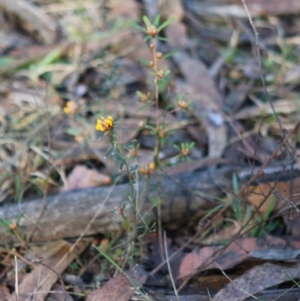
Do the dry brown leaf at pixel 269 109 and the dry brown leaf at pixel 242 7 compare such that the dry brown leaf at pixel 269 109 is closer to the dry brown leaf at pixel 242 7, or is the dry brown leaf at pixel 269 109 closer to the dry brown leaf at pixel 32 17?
the dry brown leaf at pixel 242 7

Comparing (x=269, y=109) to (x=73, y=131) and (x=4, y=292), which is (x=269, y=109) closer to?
(x=73, y=131)

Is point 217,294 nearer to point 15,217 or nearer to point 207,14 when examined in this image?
point 15,217

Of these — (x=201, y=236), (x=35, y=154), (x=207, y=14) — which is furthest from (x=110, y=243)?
(x=207, y=14)

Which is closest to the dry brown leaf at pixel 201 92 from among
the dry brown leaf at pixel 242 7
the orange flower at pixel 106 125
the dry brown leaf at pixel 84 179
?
the dry brown leaf at pixel 242 7

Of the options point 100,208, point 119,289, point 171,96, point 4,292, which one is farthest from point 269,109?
point 4,292

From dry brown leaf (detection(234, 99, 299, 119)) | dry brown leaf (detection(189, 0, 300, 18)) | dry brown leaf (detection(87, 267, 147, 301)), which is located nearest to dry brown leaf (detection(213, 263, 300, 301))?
dry brown leaf (detection(87, 267, 147, 301))

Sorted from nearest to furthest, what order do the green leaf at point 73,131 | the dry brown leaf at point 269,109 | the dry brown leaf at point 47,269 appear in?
the dry brown leaf at point 47,269 < the green leaf at point 73,131 < the dry brown leaf at point 269,109

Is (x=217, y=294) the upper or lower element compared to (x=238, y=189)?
lower
